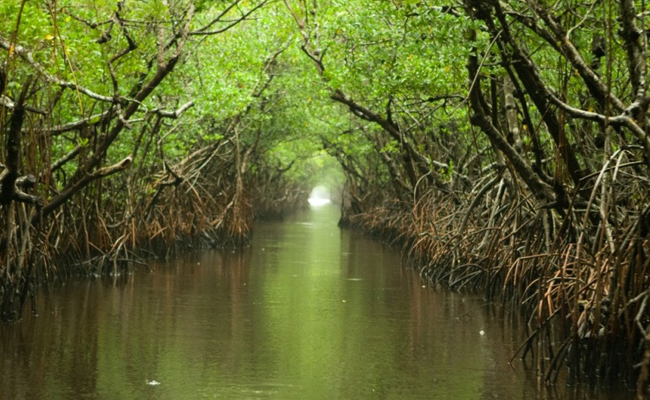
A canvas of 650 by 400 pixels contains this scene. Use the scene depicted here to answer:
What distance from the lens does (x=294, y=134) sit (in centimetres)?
2792

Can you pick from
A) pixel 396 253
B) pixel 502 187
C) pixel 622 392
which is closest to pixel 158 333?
pixel 622 392

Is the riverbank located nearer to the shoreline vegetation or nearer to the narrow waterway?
the shoreline vegetation

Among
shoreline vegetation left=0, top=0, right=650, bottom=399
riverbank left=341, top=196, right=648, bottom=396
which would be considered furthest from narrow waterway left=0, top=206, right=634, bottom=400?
shoreline vegetation left=0, top=0, right=650, bottom=399

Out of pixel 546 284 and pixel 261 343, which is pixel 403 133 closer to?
pixel 261 343

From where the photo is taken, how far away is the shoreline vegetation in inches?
262

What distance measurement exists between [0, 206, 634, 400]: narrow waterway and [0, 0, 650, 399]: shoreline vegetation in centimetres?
49

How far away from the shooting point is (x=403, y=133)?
54.3 ft

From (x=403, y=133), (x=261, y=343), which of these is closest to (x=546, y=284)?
(x=261, y=343)

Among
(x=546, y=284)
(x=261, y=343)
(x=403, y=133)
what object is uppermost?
(x=403, y=133)

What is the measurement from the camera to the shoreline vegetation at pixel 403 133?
6.66m

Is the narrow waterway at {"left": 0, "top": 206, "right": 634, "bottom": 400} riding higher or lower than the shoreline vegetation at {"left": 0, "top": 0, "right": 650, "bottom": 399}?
lower

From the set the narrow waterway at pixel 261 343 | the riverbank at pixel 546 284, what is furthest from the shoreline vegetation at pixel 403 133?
the narrow waterway at pixel 261 343

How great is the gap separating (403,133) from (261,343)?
28.5 ft

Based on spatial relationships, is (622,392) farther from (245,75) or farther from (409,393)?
(245,75)
